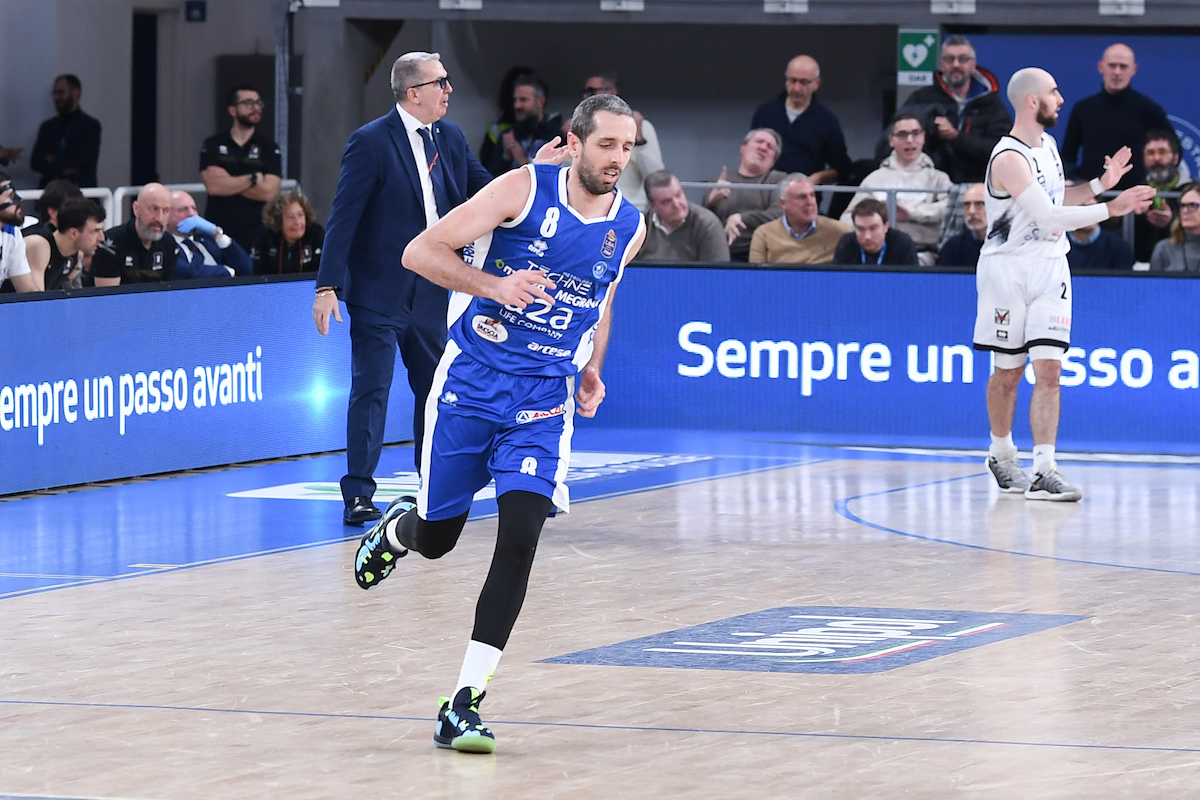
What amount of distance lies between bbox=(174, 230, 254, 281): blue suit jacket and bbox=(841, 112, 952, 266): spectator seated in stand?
4.12 metres

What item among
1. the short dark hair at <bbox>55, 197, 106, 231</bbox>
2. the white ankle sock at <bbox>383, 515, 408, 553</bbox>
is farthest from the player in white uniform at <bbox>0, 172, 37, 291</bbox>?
the white ankle sock at <bbox>383, 515, 408, 553</bbox>

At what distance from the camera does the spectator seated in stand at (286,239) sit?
48.4ft

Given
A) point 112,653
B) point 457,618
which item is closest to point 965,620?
point 457,618

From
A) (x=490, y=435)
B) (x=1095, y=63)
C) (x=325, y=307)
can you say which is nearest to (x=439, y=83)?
(x=325, y=307)

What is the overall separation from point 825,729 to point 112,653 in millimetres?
2657

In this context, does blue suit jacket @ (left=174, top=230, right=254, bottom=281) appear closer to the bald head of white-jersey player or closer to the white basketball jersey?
the white basketball jersey

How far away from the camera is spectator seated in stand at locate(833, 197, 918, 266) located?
14953 millimetres

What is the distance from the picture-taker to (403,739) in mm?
6617

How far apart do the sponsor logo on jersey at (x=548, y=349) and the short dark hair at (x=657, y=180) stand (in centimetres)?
865

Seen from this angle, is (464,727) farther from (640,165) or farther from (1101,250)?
(640,165)

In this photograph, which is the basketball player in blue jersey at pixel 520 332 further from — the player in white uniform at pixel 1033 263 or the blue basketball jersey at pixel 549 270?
the player in white uniform at pixel 1033 263

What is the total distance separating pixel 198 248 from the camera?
14.7 meters

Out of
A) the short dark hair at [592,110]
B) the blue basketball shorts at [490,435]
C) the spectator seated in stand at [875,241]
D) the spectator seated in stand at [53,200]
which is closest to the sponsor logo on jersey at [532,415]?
the blue basketball shorts at [490,435]

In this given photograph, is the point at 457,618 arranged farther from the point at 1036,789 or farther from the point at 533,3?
the point at 533,3
